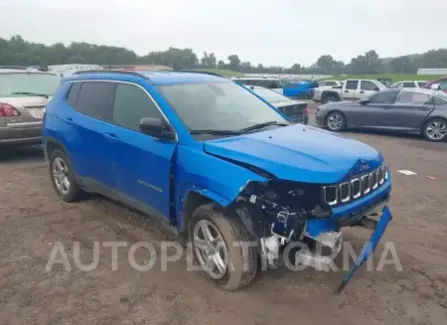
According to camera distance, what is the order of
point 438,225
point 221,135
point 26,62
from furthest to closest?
1. point 26,62
2. point 438,225
3. point 221,135

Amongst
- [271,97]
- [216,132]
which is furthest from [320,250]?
[271,97]

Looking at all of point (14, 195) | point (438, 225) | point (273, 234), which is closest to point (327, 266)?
point (273, 234)

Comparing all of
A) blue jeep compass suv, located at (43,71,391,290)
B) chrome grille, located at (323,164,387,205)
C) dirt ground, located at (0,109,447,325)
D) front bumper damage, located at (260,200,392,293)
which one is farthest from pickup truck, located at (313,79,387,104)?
front bumper damage, located at (260,200,392,293)

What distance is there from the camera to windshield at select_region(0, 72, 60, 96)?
799 centimetres

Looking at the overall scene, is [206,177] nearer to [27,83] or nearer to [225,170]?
[225,170]

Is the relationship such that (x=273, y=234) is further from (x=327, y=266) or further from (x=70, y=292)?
(x=70, y=292)

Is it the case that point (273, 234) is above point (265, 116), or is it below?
below

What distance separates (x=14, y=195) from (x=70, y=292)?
3.18m

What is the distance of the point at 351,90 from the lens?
23.1 meters

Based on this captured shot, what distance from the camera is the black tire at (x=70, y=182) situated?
211 inches

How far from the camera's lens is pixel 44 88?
335 inches

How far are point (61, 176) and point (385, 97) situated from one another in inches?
389

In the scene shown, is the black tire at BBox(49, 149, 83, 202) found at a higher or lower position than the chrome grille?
lower

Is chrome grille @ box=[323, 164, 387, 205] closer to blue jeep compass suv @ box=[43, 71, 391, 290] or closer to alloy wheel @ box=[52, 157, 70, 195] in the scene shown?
blue jeep compass suv @ box=[43, 71, 391, 290]
